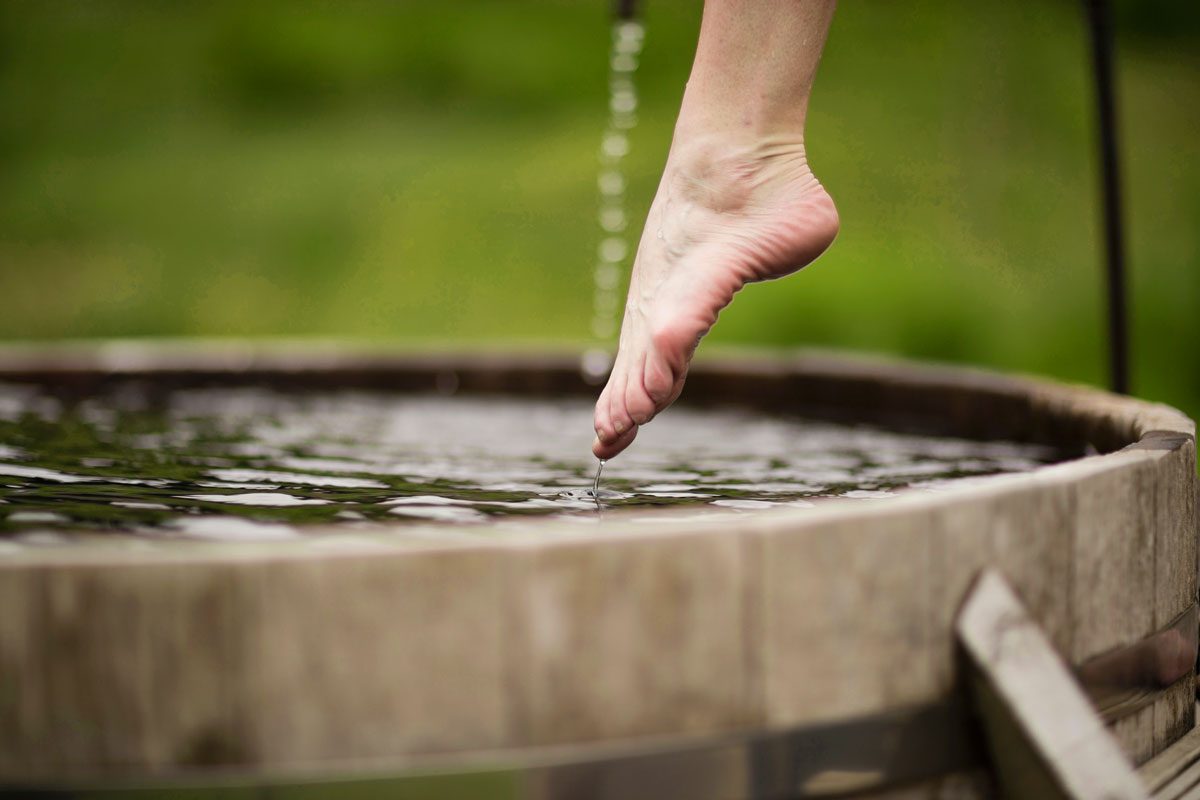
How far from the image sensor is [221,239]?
9.52 meters

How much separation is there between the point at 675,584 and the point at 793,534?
0.27 ft

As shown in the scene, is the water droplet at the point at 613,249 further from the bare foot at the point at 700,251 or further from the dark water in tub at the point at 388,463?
the bare foot at the point at 700,251

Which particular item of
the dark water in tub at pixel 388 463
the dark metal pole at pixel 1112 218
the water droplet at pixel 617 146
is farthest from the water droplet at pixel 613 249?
the dark metal pole at pixel 1112 218

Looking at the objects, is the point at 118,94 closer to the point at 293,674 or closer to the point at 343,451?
the point at 343,451

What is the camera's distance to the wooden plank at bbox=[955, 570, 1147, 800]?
826 mm

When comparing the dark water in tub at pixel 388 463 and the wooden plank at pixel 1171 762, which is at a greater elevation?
Result: the dark water in tub at pixel 388 463

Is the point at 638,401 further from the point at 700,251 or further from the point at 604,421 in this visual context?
the point at 700,251

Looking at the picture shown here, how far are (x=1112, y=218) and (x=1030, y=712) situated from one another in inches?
45.6

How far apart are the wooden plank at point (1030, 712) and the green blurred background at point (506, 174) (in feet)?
19.2

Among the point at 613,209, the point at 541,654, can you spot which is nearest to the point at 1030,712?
the point at 541,654

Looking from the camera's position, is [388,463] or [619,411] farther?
[388,463]

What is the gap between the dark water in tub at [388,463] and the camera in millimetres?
1163

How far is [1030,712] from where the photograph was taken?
83 cm

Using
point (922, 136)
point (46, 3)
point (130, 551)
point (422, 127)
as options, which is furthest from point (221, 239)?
point (130, 551)
